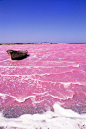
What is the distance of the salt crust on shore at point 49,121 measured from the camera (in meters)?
2.00

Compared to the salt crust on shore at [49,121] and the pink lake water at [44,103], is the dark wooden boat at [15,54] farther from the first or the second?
the salt crust on shore at [49,121]

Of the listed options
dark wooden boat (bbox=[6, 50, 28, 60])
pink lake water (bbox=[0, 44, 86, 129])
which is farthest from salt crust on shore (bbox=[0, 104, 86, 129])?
dark wooden boat (bbox=[6, 50, 28, 60])

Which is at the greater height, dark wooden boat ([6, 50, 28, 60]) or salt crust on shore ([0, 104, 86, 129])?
dark wooden boat ([6, 50, 28, 60])

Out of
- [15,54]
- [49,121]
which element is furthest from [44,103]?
[15,54]

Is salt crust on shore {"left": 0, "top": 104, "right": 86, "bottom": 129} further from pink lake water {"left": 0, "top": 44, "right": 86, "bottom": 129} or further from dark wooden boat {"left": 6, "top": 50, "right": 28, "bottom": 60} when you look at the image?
dark wooden boat {"left": 6, "top": 50, "right": 28, "bottom": 60}

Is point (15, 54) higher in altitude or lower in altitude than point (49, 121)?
higher

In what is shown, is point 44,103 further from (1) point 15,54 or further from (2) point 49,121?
(1) point 15,54

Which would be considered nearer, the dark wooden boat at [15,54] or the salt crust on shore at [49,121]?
the salt crust on shore at [49,121]

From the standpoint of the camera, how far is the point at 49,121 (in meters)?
2.16

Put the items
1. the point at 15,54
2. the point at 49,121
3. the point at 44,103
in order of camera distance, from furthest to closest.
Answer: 1. the point at 15,54
2. the point at 44,103
3. the point at 49,121

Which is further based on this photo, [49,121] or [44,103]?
[44,103]

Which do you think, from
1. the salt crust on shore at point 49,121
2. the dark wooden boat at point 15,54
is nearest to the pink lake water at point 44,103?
the salt crust on shore at point 49,121

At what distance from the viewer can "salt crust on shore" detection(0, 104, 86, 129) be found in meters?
2.00

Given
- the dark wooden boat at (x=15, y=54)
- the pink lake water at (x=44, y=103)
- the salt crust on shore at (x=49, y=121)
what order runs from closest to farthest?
the salt crust on shore at (x=49, y=121) < the pink lake water at (x=44, y=103) < the dark wooden boat at (x=15, y=54)
